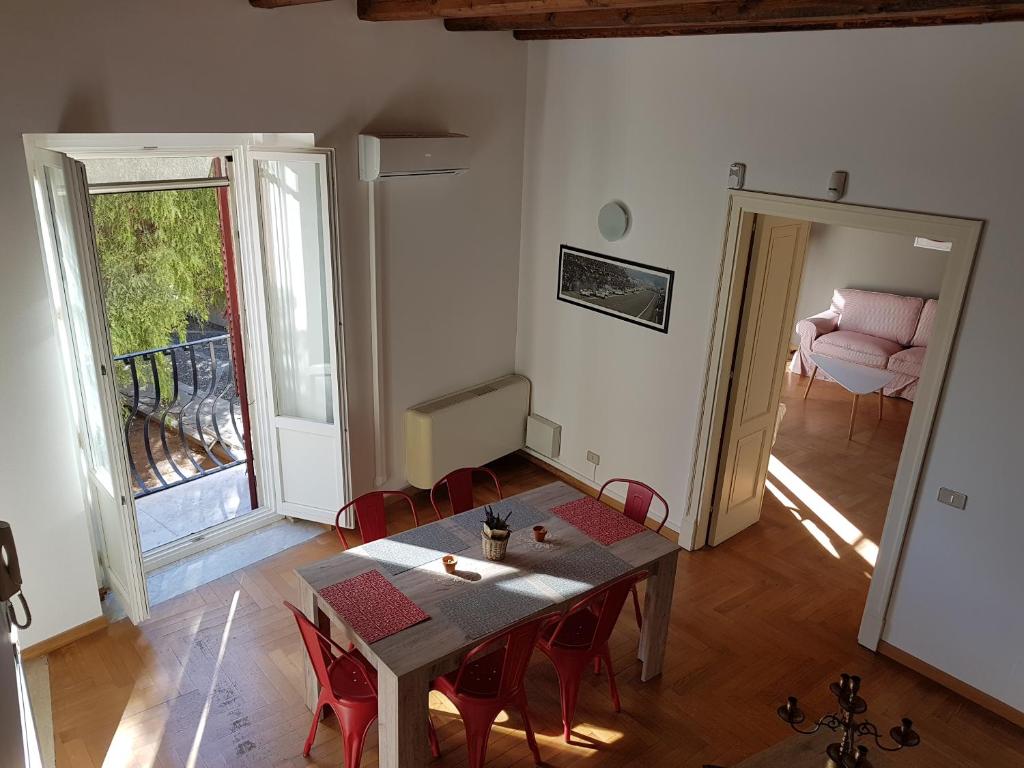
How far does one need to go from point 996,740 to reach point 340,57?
4.77 metres

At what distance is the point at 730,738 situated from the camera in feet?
12.0

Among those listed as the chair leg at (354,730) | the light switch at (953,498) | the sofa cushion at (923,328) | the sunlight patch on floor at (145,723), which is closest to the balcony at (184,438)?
the sunlight patch on floor at (145,723)

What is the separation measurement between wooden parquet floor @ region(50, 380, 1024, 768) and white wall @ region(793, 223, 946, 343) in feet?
14.5

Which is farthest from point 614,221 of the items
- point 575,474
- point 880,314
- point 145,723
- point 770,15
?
point 880,314

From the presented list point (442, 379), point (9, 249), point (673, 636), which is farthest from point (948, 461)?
point (9, 249)

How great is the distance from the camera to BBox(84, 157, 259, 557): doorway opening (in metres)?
5.30

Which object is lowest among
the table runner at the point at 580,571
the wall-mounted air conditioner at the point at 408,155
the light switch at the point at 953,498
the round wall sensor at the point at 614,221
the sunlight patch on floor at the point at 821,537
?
the sunlight patch on floor at the point at 821,537

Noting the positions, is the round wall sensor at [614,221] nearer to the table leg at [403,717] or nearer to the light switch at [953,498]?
the light switch at [953,498]

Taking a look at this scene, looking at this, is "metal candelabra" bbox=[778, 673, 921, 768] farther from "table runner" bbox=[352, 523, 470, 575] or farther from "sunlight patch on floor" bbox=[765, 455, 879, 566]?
"sunlight patch on floor" bbox=[765, 455, 879, 566]

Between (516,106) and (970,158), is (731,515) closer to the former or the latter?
(970,158)

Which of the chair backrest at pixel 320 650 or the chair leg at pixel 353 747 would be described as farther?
the chair leg at pixel 353 747

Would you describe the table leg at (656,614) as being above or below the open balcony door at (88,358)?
below

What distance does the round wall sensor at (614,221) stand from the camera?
16.4 ft

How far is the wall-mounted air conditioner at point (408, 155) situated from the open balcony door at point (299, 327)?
30 centimetres
